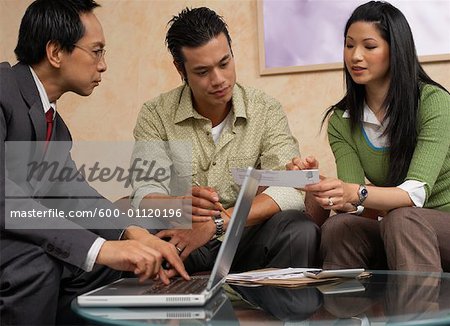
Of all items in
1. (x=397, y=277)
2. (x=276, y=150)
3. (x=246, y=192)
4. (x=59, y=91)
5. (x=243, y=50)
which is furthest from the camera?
(x=243, y=50)

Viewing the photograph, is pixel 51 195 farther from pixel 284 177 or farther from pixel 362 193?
pixel 362 193

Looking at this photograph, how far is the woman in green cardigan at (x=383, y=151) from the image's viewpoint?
2115 mm

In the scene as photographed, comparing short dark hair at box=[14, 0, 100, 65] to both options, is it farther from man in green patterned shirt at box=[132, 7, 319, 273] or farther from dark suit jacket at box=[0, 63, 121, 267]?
man in green patterned shirt at box=[132, 7, 319, 273]

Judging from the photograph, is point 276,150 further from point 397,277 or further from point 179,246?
point 397,277

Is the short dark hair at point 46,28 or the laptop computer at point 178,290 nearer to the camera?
the laptop computer at point 178,290

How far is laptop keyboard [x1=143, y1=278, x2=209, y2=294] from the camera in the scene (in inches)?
57.1

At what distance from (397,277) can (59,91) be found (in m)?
1.13

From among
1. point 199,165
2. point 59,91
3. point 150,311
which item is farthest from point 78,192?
point 150,311

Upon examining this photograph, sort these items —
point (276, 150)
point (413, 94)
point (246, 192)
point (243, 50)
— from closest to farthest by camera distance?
1. point (246, 192)
2. point (413, 94)
3. point (276, 150)
4. point (243, 50)

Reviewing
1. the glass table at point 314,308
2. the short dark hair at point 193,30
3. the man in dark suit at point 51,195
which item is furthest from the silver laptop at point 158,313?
the short dark hair at point 193,30

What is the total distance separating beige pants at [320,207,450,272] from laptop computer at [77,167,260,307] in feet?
1.99

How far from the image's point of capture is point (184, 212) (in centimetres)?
223

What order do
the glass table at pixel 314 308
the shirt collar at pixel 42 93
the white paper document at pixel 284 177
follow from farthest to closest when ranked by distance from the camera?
the shirt collar at pixel 42 93 < the white paper document at pixel 284 177 < the glass table at pixel 314 308

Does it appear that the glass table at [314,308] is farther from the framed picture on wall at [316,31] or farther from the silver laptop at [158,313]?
the framed picture on wall at [316,31]
